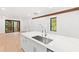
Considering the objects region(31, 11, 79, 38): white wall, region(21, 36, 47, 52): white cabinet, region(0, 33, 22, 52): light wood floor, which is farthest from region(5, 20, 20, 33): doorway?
region(21, 36, 47, 52): white cabinet

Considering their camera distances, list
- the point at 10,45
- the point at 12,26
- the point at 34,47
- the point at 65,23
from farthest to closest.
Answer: the point at 12,26 → the point at 10,45 → the point at 65,23 → the point at 34,47

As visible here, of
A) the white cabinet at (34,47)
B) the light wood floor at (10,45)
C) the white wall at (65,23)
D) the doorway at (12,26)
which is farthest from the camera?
the doorway at (12,26)

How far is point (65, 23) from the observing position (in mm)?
3105

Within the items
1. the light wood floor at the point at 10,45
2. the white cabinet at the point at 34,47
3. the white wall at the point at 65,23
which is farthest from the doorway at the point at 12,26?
the white cabinet at the point at 34,47

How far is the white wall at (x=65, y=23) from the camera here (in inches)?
98.6

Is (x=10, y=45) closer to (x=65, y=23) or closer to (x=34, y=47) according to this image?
(x=34, y=47)

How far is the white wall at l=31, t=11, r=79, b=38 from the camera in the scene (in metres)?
2.50

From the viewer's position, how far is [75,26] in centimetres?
252

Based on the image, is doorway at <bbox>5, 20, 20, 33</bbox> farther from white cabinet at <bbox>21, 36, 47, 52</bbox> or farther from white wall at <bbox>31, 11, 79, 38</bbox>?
white cabinet at <bbox>21, 36, 47, 52</bbox>

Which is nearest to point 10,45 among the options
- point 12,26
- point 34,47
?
point 34,47

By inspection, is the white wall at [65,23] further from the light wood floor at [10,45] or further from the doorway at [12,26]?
the doorway at [12,26]

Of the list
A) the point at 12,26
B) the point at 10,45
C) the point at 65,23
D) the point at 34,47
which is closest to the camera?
the point at 34,47
